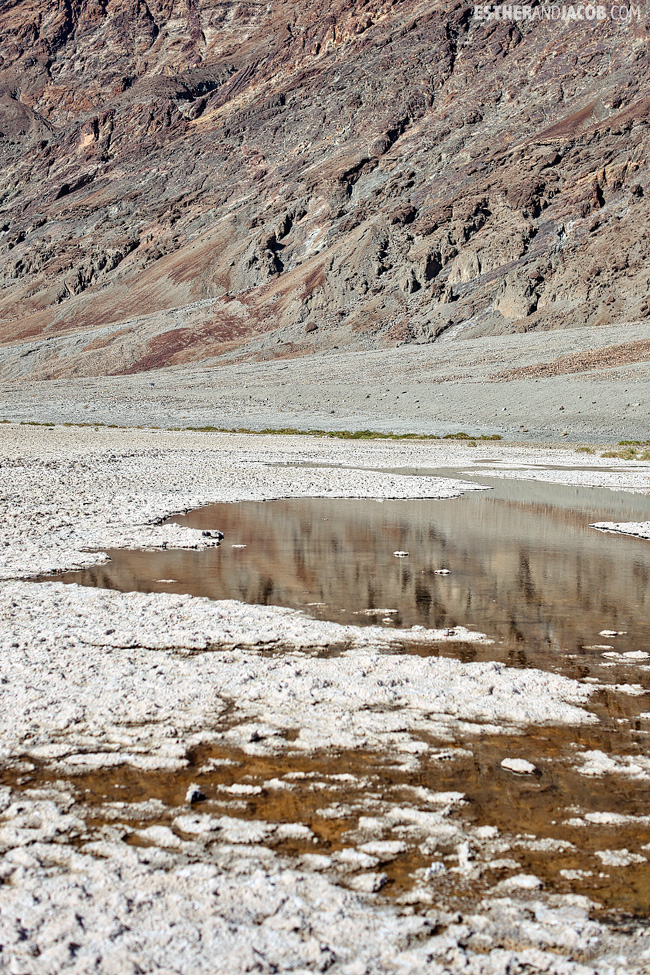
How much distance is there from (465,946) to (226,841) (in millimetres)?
1081

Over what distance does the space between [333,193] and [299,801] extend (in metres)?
98.9

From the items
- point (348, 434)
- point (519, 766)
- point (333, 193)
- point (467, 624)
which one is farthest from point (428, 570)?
point (333, 193)

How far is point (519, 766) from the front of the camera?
4.43 metres

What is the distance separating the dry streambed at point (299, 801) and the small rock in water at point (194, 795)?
13 mm

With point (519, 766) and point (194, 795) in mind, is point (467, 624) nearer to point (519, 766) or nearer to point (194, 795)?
point (519, 766)

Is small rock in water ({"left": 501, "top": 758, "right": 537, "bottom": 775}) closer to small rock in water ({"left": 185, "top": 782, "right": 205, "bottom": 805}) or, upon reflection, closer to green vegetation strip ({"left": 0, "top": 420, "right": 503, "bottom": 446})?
small rock in water ({"left": 185, "top": 782, "right": 205, "bottom": 805})

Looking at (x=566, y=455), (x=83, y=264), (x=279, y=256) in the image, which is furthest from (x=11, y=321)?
(x=566, y=455)

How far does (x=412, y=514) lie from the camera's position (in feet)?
47.6

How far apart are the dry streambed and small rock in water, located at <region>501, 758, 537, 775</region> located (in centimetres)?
2

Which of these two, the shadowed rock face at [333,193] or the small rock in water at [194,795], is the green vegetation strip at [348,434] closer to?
the shadowed rock face at [333,193]

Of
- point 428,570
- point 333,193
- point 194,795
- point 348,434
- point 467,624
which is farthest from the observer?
point 333,193

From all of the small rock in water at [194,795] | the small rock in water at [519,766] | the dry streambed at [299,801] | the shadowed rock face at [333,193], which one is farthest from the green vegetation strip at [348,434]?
the small rock in water at [194,795]

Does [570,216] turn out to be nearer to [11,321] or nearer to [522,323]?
[522,323]

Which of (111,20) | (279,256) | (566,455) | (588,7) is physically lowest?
(566,455)
